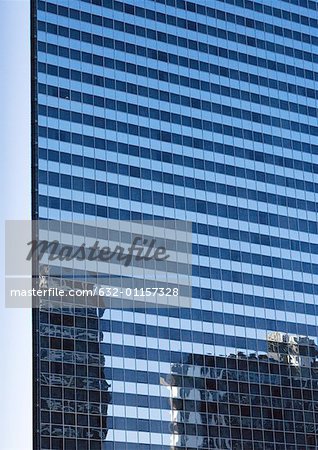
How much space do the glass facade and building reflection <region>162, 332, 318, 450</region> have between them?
14cm

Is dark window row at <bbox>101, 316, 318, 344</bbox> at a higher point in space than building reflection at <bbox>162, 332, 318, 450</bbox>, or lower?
higher

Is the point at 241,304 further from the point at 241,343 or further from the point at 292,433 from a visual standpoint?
the point at 292,433

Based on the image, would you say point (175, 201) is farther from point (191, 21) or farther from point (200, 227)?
point (191, 21)

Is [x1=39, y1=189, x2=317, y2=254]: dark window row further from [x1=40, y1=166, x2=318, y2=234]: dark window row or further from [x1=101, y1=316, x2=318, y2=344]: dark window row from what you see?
[x1=101, y1=316, x2=318, y2=344]: dark window row

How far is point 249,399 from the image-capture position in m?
105

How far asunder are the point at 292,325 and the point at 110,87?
3069 cm

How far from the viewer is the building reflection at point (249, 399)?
331 ft

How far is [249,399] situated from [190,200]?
20.7 meters

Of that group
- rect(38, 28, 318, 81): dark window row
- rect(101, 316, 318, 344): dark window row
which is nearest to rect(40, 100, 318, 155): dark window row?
rect(38, 28, 318, 81): dark window row

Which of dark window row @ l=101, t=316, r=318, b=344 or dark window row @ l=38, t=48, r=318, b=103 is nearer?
dark window row @ l=101, t=316, r=318, b=344

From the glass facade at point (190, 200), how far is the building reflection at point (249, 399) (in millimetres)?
140

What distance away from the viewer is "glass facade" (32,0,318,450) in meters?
97.8

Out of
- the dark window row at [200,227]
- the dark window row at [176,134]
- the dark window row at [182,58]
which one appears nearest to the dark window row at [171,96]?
the dark window row at [176,134]

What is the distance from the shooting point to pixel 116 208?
341ft
